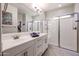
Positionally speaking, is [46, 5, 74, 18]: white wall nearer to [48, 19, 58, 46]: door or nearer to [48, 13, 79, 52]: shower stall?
[48, 13, 79, 52]: shower stall

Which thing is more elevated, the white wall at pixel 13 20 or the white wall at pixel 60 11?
the white wall at pixel 60 11

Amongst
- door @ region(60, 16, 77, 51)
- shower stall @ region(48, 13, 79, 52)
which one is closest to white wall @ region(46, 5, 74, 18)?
shower stall @ region(48, 13, 79, 52)

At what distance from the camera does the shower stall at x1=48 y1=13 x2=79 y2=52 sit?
3105 millimetres

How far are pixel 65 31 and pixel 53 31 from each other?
762 mm

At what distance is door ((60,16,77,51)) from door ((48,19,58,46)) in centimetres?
34

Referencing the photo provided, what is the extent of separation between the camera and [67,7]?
3.32 m

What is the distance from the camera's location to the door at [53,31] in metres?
3.96

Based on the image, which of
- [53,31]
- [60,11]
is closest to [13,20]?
[60,11]

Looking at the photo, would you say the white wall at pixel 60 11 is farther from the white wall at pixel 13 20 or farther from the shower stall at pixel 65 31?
the white wall at pixel 13 20

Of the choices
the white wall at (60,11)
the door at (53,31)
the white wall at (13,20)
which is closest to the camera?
the white wall at (13,20)

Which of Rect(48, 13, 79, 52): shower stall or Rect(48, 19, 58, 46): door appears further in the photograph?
Rect(48, 19, 58, 46): door

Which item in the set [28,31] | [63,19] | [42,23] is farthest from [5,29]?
[63,19]

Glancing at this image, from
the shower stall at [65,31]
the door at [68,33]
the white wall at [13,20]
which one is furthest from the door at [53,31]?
the white wall at [13,20]

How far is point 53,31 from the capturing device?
161 inches
